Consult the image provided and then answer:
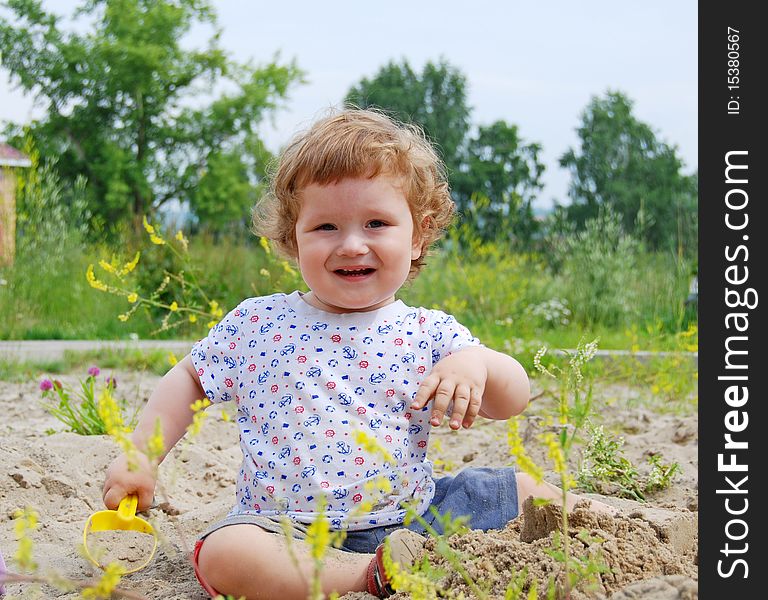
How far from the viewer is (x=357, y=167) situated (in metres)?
2.25

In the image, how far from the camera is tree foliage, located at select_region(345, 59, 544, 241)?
128 feet

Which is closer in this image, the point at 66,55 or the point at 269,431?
the point at 269,431

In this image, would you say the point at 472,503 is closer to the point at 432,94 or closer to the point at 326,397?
the point at 326,397

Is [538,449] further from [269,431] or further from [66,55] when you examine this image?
[66,55]

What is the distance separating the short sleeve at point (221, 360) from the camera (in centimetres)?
238

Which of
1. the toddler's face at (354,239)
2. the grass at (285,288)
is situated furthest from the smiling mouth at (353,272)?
the grass at (285,288)

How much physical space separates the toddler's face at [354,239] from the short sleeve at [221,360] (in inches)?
11.1

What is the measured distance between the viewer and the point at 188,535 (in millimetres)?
2625

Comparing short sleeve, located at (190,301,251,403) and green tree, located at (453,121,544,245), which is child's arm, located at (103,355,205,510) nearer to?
short sleeve, located at (190,301,251,403)

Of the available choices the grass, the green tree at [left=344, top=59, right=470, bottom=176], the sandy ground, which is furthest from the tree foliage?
the sandy ground

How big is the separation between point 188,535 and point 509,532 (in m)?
1.00
